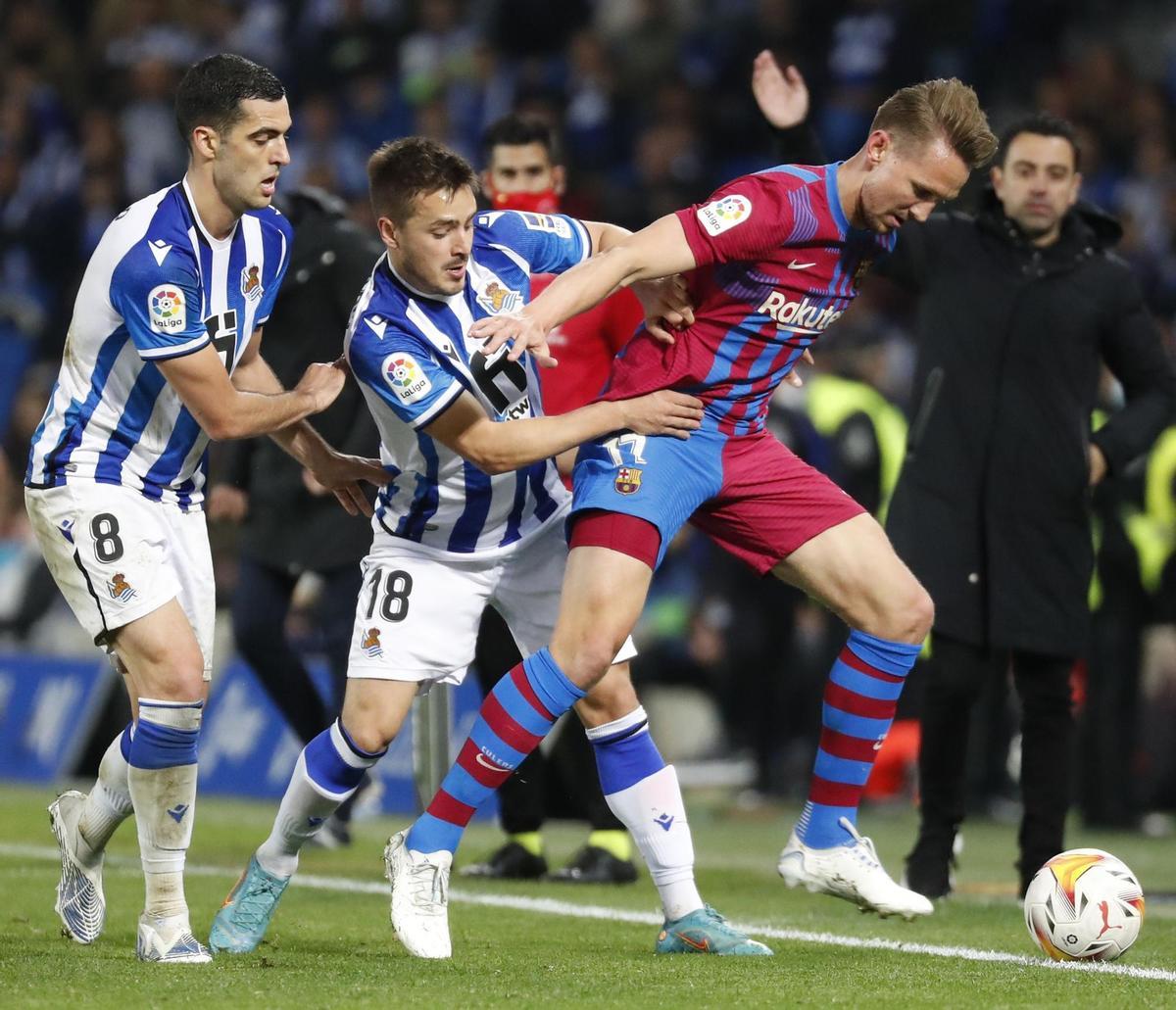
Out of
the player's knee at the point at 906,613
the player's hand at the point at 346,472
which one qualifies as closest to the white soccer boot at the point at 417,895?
the player's hand at the point at 346,472

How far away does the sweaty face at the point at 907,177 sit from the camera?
4918 millimetres

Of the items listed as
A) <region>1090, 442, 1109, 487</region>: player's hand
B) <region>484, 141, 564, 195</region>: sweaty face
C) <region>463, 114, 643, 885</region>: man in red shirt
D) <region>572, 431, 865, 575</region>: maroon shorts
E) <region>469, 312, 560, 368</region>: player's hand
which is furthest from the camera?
<region>484, 141, 564, 195</region>: sweaty face

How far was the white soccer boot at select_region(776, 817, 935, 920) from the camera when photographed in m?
5.05

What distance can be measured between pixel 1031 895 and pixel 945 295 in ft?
7.66

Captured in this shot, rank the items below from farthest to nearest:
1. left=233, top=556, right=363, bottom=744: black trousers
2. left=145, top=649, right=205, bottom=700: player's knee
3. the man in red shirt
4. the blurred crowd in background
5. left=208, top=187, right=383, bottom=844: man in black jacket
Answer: the blurred crowd in background → left=233, top=556, right=363, bottom=744: black trousers → left=208, top=187, right=383, bottom=844: man in black jacket → the man in red shirt → left=145, top=649, right=205, bottom=700: player's knee

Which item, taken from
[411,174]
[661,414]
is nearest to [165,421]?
[411,174]

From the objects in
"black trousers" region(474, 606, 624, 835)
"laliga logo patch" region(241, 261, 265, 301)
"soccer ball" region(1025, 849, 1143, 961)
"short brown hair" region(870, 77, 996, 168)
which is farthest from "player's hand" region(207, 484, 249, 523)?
"soccer ball" region(1025, 849, 1143, 961)

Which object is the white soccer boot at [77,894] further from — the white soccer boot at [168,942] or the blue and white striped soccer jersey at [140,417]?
the blue and white striped soccer jersey at [140,417]

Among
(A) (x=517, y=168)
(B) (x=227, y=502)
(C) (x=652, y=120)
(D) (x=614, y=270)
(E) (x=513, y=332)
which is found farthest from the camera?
(C) (x=652, y=120)

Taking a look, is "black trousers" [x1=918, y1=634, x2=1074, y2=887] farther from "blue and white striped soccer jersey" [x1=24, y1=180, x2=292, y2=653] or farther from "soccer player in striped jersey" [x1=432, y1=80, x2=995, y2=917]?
"blue and white striped soccer jersey" [x1=24, y1=180, x2=292, y2=653]

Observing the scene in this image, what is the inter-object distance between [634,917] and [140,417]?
6.82 ft

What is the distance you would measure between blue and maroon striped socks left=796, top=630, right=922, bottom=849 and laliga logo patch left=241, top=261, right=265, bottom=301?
174 cm

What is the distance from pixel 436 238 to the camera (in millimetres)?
4863

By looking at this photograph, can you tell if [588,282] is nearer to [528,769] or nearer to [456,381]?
[456,381]
